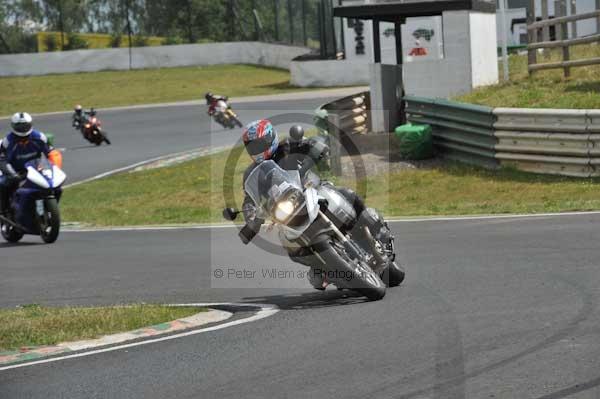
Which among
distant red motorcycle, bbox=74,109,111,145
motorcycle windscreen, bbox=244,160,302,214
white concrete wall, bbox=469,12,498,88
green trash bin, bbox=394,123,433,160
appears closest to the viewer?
motorcycle windscreen, bbox=244,160,302,214

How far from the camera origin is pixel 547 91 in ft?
67.9

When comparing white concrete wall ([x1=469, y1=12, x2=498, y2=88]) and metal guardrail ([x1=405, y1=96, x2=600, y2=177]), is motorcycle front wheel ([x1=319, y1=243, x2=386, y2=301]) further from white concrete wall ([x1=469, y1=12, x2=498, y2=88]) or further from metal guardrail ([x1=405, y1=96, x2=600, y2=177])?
white concrete wall ([x1=469, y1=12, x2=498, y2=88])

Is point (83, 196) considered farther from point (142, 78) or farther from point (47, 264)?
point (142, 78)

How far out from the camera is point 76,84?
4981 centimetres

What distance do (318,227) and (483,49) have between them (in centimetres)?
1593

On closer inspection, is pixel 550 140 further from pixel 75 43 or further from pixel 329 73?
pixel 75 43

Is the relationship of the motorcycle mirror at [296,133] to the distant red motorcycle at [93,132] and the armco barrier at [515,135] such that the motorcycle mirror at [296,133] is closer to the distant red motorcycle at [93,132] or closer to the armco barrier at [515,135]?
the armco barrier at [515,135]

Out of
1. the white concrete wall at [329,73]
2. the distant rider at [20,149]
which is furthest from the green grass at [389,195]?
the white concrete wall at [329,73]

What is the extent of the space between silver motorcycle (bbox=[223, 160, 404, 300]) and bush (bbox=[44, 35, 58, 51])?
53.0 meters

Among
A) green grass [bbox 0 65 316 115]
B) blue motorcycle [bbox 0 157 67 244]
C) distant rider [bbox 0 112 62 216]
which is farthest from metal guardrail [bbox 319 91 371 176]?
green grass [bbox 0 65 316 115]

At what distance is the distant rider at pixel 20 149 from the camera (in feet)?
51.3

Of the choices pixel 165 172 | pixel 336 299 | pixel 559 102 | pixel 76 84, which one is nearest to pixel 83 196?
pixel 165 172

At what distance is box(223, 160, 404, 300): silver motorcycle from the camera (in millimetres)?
8477

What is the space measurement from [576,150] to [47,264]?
8.33m
